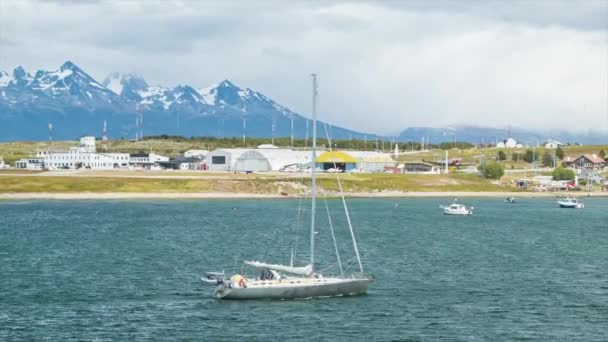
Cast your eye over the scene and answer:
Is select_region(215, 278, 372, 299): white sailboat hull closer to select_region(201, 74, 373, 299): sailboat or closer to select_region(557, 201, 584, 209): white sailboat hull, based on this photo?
select_region(201, 74, 373, 299): sailboat

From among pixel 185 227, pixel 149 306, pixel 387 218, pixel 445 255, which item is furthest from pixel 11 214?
pixel 149 306

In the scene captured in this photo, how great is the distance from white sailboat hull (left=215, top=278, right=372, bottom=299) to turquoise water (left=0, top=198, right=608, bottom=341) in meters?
0.73

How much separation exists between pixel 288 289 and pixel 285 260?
2042cm

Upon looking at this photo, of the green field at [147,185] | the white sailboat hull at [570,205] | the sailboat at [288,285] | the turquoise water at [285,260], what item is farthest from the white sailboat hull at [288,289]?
the white sailboat hull at [570,205]

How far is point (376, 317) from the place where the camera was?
5966 centimetres

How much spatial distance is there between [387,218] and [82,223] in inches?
1765

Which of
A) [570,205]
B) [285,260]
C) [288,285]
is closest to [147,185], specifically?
[570,205]

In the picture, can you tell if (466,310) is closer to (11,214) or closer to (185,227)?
(185,227)

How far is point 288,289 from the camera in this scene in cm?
6359

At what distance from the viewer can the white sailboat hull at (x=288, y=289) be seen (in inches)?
2500

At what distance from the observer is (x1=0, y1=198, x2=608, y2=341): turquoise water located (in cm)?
5647

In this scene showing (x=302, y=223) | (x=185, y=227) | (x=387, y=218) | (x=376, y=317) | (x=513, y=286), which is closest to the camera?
(x=376, y=317)

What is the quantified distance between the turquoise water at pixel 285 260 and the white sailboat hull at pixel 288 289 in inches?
28.7

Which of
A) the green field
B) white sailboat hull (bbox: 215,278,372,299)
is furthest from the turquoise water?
the green field
